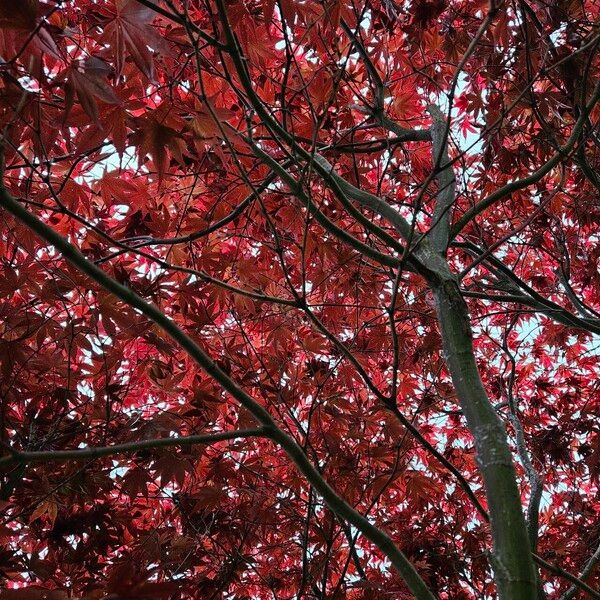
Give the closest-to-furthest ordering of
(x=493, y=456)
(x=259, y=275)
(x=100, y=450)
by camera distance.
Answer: (x=100, y=450)
(x=493, y=456)
(x=259, y=275)

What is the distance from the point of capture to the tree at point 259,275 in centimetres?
136

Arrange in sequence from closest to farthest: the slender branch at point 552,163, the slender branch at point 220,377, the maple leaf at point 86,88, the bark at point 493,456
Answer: the slender branch at point 220,377
the bark at point 493,456
the maple leaf at point 86,88
the slender branch at point 552,163

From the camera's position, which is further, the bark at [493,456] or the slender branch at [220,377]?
the bark at [493,456]

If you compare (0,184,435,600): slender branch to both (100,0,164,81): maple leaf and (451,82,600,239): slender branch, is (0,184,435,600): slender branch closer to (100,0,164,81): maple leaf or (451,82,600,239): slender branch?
(100,0,164,81): maple leaf

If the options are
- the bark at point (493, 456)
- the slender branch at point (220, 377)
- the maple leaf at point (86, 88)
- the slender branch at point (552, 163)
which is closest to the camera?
the slender branch at point (220, 377)

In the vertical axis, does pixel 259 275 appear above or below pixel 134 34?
above

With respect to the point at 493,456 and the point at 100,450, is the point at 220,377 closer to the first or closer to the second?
the point at 100,450

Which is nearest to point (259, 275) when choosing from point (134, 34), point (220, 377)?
point (134, 34)

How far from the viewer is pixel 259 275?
2.56m

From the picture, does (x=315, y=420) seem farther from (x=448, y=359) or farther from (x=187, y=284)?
(x=448, y=359)

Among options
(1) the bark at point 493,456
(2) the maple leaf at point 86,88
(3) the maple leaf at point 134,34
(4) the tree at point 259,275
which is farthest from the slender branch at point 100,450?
(3) the maple leaf at point 134,34

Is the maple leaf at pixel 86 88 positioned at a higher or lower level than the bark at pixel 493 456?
higher

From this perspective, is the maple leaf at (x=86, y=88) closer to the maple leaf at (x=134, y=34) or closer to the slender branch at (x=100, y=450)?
the maple leaf at (x=134, y=34)

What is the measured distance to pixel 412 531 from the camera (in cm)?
302
